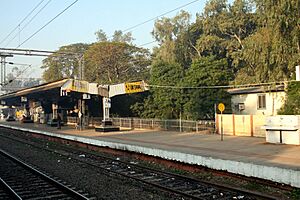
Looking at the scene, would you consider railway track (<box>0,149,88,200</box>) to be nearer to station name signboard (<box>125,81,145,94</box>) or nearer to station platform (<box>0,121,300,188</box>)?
station platform (<box>0,121,300,188</box>)

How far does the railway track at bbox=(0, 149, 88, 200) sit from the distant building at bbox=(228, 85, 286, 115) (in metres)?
22.7

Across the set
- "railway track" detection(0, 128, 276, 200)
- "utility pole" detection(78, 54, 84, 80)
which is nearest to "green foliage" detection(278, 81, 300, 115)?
"railway track" detection(0, 128, 276, 200)

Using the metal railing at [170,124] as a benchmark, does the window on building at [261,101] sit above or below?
above

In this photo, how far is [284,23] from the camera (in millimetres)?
27438

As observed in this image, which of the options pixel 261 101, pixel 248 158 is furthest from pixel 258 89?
pixel 248 158

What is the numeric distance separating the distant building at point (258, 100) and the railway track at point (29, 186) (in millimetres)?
22713

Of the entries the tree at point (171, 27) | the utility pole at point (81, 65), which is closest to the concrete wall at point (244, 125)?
the utility pole at point (81, 65)

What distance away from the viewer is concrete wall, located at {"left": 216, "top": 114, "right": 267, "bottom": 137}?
24.3 meters

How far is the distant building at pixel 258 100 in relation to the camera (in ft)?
109

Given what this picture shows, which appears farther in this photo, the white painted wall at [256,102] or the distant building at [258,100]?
the white painted wall at [256,102]

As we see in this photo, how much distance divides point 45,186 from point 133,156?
8014 mm

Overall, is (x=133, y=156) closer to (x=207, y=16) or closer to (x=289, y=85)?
(x=289, y=85)

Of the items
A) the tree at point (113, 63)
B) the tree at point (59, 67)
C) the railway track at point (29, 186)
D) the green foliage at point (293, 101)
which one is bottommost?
the railway track at point (29, 186)

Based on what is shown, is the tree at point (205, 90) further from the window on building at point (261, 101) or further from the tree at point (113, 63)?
the tree at point (113, 63)
